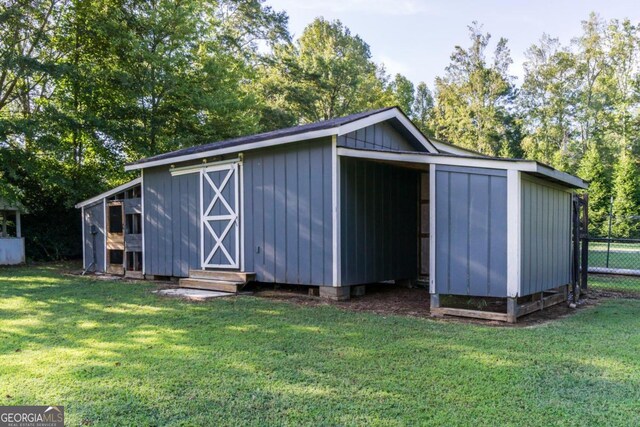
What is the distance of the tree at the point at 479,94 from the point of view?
24125 mm

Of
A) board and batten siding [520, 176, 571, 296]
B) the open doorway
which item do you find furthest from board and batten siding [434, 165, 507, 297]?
the open doorway

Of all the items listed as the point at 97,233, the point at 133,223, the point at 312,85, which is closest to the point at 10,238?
the point at 97,233

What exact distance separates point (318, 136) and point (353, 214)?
125 centimetres

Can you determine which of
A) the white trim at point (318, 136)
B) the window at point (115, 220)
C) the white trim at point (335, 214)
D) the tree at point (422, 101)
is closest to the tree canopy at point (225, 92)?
the window at point (115, 220)

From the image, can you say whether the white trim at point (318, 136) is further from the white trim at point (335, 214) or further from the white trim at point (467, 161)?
the white trim at point (467, 161)

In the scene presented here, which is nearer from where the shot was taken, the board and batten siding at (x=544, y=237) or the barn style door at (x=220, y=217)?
the board and batten siding at (x=544, y=237)

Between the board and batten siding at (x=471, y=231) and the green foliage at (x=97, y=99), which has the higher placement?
the green foliage at (x=97, y=99)

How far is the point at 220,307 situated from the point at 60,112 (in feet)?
30.2

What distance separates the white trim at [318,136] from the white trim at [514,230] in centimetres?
232

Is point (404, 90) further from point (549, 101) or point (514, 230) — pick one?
point (514, 230)

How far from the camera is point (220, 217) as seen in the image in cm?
748

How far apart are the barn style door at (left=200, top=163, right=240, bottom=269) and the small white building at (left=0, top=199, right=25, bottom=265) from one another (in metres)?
6.91

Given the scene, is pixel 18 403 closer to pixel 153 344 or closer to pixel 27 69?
pixel 153 344

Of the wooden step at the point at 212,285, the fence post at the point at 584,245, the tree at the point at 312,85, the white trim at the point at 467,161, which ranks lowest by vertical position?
the wooden step at the point at 212,285
